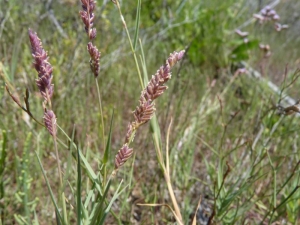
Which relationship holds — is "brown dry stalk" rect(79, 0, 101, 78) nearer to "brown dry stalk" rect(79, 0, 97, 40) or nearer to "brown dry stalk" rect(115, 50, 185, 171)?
"brown dry stalk" rect(79, 0, 97, 40)

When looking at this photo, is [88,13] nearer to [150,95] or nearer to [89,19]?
[89,19]

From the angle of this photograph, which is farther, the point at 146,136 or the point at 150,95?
the point at 146,136

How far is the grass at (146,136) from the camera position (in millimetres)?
955

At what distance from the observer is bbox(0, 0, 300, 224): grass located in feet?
3.13

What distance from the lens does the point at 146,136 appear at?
180 cm

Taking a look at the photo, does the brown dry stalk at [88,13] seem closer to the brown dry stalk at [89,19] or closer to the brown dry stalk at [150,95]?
the brown dry stalk at [89,19]

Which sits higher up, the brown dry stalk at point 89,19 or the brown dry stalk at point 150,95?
the brown dry stalk at point 89,19

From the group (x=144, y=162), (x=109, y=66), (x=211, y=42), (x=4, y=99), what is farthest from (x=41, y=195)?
(x=211, y=42)

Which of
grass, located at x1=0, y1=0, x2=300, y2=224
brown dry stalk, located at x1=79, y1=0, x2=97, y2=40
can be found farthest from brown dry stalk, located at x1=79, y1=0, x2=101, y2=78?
grass, located at x1=0, y1=0, x2=300, y2=224

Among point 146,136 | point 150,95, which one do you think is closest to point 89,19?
point 150,95

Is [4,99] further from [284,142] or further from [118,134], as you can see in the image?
[284,142]

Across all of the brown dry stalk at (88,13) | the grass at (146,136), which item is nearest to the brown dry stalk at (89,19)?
the brown dry stalk at (88,13)

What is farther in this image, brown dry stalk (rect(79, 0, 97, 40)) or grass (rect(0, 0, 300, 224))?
grass (rect(0, 0, 300, 224))

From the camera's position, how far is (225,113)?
221 centimetres
